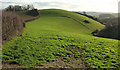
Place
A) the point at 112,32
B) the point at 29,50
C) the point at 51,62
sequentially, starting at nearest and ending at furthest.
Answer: the point at 51,62, the point at 29,50, the point at 112,32

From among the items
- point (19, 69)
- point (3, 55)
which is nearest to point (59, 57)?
point (19, 69)

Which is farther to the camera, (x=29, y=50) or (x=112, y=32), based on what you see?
(x=112, y=32)

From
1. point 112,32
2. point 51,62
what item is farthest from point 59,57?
point 112,32

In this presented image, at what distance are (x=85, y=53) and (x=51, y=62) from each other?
544 centimetres

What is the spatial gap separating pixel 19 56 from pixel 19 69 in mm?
3205

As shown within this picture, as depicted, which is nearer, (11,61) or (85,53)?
(11,61)

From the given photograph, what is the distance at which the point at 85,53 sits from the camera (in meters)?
16.5

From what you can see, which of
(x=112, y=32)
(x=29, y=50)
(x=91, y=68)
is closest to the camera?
(x=91, y=68)

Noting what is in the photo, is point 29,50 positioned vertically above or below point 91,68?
above

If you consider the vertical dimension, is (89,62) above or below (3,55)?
below

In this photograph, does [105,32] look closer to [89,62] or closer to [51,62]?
[89,62]

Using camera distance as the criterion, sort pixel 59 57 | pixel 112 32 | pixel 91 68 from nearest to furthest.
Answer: pixel 91 68
pixel 59 57
pixel 112 32

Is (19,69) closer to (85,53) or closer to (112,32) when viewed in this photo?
(85,53)

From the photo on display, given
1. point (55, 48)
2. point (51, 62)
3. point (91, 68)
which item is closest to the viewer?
point (91, 68)
